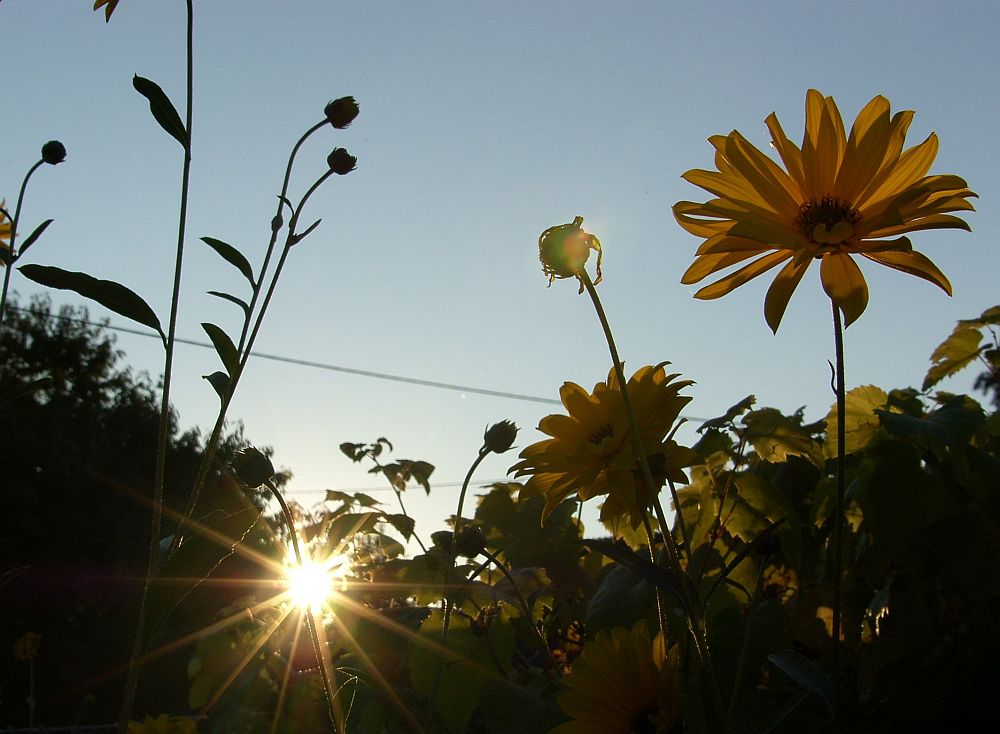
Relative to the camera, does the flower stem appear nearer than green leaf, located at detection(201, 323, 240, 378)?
Yes

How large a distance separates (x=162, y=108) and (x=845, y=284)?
75 cm

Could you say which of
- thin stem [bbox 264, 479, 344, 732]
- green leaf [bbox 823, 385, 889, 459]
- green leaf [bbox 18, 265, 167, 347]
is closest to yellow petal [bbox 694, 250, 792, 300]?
green leaf [bbox 823, 385, 889, 459]

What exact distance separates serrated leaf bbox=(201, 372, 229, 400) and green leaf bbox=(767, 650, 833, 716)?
635 millimetres

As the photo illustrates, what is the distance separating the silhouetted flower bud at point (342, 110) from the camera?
123 cm

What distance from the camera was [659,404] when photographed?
0.95 meters

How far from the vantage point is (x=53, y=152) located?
162 cm

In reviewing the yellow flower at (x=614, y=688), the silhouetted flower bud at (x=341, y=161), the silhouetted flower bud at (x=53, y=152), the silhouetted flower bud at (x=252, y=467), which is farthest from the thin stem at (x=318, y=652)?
the silhouetted flower bud at (x=53, y=152)

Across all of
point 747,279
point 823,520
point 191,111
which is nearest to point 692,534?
point 823,520

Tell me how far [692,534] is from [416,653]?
47cm

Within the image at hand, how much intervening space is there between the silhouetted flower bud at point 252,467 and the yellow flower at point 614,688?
409 mm

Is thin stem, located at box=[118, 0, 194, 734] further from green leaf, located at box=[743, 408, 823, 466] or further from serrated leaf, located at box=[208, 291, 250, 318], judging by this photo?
green leaf, located at box=[743, 408, 823, 466]

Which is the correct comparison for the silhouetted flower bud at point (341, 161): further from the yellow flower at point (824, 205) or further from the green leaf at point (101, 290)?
the yellow flower at point (824, 205)

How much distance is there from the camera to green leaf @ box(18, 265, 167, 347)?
0.89m

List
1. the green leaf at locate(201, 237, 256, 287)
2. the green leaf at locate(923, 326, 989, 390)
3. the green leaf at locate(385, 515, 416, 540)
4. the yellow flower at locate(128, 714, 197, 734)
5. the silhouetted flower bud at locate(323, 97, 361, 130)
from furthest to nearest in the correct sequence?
1. the yellow flower at locate(128, 714, 197, 734)
2. the green leaf at locate(923, 326, 989, 390)
3. the green leaf at locate(385, 515, 416, 540)
4. the silhouetted flower bud at locate(323, 97, 361, 130)
5. the green leaf at locate(201, 237, 256, 287)
